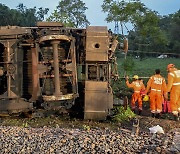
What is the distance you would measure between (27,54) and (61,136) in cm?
377

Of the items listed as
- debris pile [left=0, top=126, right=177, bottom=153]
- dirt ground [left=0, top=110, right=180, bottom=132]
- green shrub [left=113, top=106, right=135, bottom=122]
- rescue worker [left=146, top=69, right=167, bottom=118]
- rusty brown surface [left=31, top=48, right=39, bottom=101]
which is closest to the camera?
debris pile [left=0, top=126, right=177, bottom=153]

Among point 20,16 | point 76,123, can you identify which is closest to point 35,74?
point 76,123

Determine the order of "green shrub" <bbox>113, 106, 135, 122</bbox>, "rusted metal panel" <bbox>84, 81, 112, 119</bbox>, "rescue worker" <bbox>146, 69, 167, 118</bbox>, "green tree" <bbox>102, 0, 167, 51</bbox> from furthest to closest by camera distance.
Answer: "green tree" <bbox>102, 0, 167, 51</bbox> → "rescue worker" <bbox>146, 69, 167, 118</bbox> → "green shrub" <bbox>113, 106, 135, 122</bbox> → "rusted metal panel" <bbox>84, 81, 112, 119</bbox>

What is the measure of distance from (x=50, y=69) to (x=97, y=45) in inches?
48.6

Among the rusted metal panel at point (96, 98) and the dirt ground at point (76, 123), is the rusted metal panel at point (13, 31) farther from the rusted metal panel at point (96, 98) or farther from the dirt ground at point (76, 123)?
the dirt ground at point (76, 123)

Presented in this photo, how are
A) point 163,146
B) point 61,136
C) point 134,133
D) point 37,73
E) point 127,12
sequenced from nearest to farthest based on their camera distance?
1. point 163,146
2. point 61,136
3. point 134,133
4. point 37,73
5. point 127,12

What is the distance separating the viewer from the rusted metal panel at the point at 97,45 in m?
9.65

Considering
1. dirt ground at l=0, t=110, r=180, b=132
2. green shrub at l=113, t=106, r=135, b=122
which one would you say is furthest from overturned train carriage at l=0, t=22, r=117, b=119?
green shrub at l=113, t=106, r=135, b=122

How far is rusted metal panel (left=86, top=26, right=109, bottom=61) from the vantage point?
31.7 feet

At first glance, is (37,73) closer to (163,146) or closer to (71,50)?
(71,50)

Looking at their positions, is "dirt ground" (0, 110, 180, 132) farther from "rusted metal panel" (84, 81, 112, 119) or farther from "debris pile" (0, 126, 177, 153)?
"debris pile" (0, 126, 177, 153)

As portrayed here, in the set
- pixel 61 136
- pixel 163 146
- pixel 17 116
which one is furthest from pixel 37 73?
pixel 163 146

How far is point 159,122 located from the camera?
32.7 ft

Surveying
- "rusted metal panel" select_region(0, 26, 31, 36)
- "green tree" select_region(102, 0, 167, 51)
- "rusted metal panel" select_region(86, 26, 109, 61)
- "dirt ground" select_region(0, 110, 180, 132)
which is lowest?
"dirt ground" select_region(0, 110, 180, 132)
